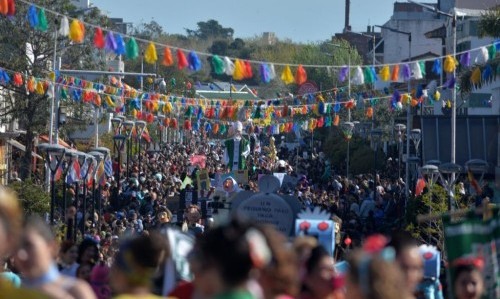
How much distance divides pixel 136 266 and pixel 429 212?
22.7m

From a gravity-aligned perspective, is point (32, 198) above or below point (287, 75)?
below

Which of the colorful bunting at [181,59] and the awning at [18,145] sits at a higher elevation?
the colorful bunting at [181,59]

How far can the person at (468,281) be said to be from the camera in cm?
882

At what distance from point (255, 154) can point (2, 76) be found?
4648 centimetres

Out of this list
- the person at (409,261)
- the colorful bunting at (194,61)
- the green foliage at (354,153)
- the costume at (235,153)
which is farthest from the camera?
the green foliage at (354,153)

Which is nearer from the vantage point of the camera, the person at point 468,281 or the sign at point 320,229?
the person at point 468,281

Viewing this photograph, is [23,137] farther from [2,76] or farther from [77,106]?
[2,76]

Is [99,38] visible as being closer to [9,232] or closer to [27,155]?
[9,232]

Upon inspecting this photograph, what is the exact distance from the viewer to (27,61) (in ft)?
161

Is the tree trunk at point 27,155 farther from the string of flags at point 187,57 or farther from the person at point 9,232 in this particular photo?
the person at point 9,232

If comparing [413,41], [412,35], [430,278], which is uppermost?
[412,35]

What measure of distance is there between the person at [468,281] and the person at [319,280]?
2.49ft

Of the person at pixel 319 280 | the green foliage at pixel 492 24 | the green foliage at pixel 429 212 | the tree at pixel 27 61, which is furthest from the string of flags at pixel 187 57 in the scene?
the tree at pixel 27 61

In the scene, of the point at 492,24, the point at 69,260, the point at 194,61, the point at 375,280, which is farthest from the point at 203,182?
the point at 375,280
